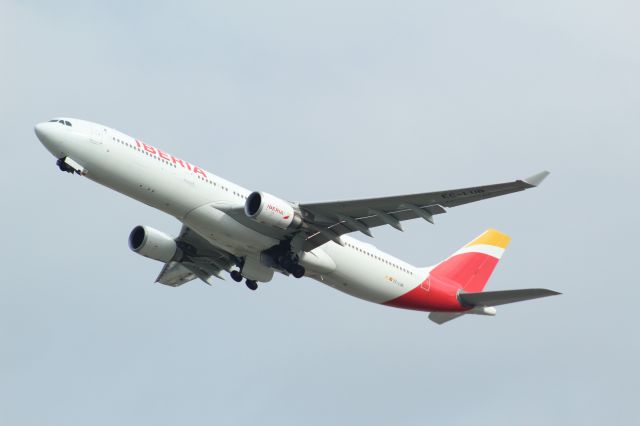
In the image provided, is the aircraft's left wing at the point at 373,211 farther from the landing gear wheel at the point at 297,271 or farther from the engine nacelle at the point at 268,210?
the engine nacelle at the point at 268,210

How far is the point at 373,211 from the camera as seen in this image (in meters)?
39.5

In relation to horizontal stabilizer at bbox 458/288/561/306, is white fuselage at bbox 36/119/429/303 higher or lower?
higher

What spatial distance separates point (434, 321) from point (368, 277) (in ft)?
17.9

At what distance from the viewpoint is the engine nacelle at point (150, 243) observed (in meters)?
43.8

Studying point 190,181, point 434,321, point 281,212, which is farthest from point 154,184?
point 434,321

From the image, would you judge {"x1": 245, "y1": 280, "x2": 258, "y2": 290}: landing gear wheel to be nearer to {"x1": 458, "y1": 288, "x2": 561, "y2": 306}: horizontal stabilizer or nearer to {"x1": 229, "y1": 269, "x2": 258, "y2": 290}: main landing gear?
{"x1": 229, "y1": 269, "x2": 258, "y2": 290}: main landing gear

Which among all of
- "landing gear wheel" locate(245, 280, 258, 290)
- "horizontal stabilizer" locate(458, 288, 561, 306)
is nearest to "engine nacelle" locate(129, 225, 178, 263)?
"landing gear wheel" locate(245, 280, 258, 290)

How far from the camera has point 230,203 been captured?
39531 mm

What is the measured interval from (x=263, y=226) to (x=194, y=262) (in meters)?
6.64

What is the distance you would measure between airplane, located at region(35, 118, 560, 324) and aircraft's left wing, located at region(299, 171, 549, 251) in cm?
4

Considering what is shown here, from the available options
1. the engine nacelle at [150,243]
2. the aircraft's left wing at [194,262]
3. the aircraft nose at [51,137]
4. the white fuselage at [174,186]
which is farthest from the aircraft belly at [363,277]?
the aircraft nose at [51,137]

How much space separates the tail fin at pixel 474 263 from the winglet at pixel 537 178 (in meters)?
12.8

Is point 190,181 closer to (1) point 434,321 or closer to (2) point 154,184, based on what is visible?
(2) point 154,184

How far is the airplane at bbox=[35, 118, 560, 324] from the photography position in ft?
124
